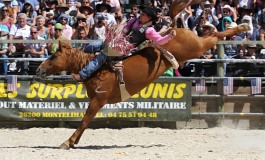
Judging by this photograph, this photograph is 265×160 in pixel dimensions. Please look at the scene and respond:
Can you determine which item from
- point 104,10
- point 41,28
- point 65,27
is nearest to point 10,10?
point 41,28

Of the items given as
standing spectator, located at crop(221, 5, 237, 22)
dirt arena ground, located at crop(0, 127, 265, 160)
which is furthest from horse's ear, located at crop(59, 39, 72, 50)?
standing spectator, located at crop(221, 5, 237, 22)

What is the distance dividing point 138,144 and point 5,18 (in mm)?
5084

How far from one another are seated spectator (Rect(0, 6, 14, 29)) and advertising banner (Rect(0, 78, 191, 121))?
1.97m

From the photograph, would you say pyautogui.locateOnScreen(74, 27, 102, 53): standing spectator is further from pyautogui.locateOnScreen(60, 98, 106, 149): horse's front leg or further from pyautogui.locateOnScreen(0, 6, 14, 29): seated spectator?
pyautogui.locateOnScreen(0, 6, 14, 29): seated spectator

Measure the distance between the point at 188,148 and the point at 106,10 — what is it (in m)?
5.31

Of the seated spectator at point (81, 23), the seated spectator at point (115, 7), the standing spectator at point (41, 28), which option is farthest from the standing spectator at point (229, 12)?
the standing spectator at point (41, 28)

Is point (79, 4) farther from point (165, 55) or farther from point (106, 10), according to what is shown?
point (165, 55)

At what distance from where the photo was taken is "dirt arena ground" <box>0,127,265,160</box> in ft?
34.2

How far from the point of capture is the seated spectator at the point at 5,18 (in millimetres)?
15656

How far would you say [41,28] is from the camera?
15.4 m

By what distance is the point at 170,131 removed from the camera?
1391 cm

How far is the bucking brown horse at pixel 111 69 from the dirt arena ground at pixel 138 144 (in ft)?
2.39

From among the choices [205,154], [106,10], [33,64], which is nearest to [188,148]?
[205,154]

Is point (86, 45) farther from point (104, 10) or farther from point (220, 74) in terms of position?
point (220, 74)
